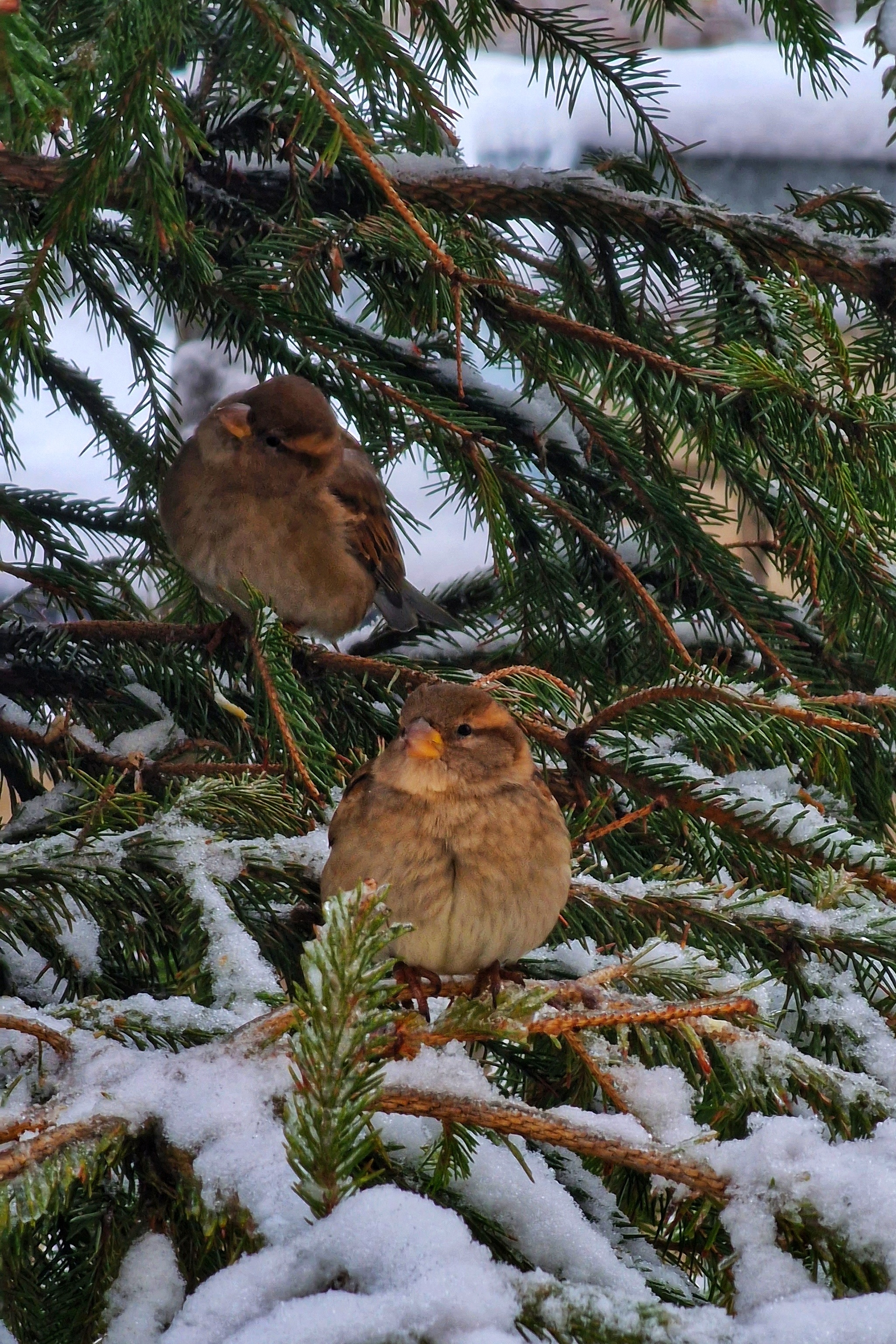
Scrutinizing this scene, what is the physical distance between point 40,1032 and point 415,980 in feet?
2.14

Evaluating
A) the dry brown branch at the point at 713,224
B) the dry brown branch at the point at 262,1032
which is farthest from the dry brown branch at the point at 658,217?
the dry brown branch at the point at 262,1032

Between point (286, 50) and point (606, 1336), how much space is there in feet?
3.52

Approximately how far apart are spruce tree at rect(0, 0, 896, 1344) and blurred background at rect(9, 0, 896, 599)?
4519mm

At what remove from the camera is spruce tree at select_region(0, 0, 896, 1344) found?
25.4 inches

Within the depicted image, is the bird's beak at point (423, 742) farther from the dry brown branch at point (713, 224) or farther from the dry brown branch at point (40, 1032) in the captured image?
the dry brown branch at point (713, 224)

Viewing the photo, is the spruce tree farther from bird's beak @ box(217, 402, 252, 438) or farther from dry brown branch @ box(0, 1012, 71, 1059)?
bird's beak @ box(217, 402, 252, 438)

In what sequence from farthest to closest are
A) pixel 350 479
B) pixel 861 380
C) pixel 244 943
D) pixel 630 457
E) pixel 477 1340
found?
1. pixel 350 479
2. pixel 861 380
3. pixel 630 457
4. pixel 244 943
5. pixel 477 1340

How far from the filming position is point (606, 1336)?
0.54 meters

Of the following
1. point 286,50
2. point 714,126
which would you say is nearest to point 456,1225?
point 286,50

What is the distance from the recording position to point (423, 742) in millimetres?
1480

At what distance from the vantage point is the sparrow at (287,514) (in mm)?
2189

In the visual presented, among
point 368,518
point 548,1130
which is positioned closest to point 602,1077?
point 548,1130

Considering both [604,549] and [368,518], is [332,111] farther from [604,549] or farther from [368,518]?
[368,518]

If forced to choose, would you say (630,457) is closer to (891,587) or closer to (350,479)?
(891,587)
